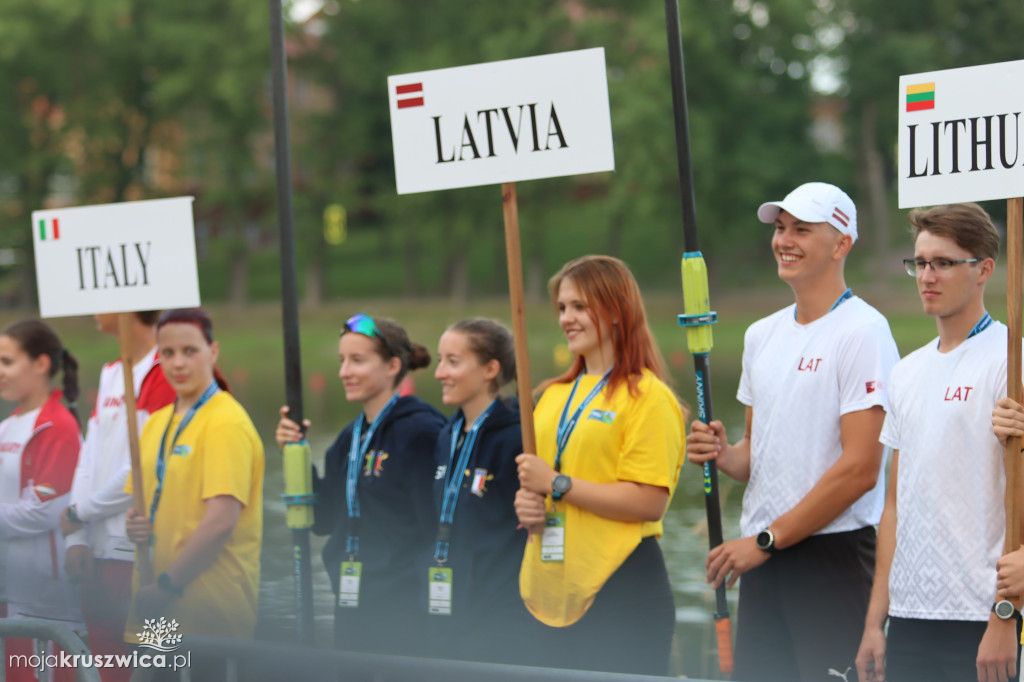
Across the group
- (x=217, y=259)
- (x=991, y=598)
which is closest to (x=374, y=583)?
(x=991, y=598)

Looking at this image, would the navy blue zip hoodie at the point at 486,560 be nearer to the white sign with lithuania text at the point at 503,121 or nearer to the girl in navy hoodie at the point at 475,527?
the girl in navy hoodie at the point at 475,527

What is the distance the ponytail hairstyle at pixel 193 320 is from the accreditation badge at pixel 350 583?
860 millimetres

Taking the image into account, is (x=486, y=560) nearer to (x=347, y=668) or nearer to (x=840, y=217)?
(x=840, y=217)

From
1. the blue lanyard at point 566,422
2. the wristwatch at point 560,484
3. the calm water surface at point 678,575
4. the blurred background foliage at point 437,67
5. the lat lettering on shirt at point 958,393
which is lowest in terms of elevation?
the calm water surface at point 678,575

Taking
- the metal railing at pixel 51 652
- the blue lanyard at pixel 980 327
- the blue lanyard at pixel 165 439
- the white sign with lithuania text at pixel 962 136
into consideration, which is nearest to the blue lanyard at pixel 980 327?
the blue lanyard at pixel 980 327

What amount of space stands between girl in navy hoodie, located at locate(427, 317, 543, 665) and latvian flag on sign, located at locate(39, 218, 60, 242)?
1.72m

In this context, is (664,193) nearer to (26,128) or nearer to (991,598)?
(26,128)

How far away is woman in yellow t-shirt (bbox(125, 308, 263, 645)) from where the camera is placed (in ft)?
14.4

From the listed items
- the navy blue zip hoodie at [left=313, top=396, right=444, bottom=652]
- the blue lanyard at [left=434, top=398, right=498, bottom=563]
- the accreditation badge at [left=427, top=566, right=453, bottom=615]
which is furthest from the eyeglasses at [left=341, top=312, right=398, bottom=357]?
the accreditation badge at [left=427, top=566, right=453, bottom=615]

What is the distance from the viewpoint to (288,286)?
14.9 ft

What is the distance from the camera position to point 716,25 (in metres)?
36.5

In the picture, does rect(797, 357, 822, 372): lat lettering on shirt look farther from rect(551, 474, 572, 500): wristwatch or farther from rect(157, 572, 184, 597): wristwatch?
rect(157, 572, 184, 597): wristwatch

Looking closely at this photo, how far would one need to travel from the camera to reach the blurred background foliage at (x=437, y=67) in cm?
3550

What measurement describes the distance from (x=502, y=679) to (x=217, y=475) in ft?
7.54
